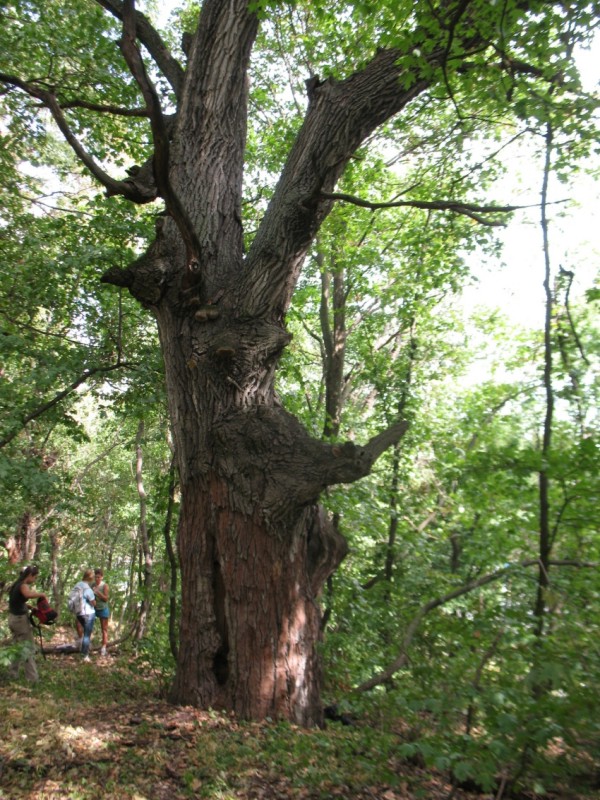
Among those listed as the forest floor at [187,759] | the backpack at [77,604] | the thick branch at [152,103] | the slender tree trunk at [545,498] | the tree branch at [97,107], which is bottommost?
the forest floor at [187,759]

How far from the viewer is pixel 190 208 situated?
5.66 m

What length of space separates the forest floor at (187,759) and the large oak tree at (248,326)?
528 millimetres

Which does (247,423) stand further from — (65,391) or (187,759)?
(65,391)

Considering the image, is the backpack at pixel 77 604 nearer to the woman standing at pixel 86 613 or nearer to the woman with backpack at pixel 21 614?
the woman standing at pixel 86 613

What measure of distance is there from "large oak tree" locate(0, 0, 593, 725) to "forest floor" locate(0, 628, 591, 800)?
528 millimetres

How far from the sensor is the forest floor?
3209 millimetres

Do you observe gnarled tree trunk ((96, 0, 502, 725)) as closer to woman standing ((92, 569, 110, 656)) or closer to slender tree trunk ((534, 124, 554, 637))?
slender tree trunk ((534, 124, 554, 637))

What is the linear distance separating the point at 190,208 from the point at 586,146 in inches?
171

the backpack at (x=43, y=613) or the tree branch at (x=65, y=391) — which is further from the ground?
the tree branch at (x=65, y=391)

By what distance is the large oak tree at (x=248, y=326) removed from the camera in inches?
185

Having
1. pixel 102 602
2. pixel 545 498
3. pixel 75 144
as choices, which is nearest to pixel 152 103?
pixel 75 144

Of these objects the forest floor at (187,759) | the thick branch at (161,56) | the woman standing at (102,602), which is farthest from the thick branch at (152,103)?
the woman standing at (102,602)

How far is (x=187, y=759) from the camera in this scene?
3742 millimetres

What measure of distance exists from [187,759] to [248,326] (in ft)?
11.5
